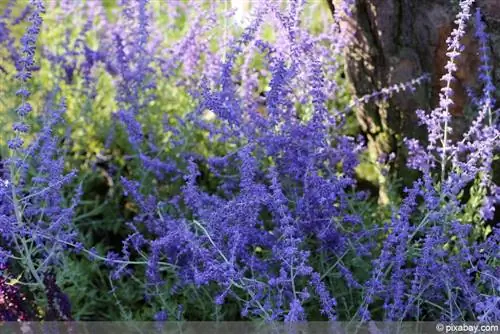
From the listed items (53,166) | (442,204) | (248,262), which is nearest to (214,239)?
(248,262)

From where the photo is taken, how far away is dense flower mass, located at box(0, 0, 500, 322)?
7.45 feet

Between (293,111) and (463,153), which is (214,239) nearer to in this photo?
(293,111)

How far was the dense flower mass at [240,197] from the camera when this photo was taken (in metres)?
2.27

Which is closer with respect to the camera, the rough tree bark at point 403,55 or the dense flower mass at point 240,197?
the dense flower mass at point 240,197

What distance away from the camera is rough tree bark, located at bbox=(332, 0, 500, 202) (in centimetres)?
285

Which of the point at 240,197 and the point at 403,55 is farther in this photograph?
the point at 403,55

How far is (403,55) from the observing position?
9.87 feet

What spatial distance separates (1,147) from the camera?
3.25m

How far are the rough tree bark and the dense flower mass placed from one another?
0.05 metres

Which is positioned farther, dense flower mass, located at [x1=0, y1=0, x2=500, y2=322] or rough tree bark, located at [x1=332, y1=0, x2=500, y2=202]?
rough tree bark, located at [x1=332, y1=0, x2=500, y2=202]

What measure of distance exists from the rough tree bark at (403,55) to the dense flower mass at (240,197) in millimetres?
51

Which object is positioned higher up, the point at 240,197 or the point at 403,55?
the point at 403,55

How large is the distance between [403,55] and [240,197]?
1.02 m

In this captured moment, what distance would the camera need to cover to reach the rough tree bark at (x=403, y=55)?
2.85 metres
